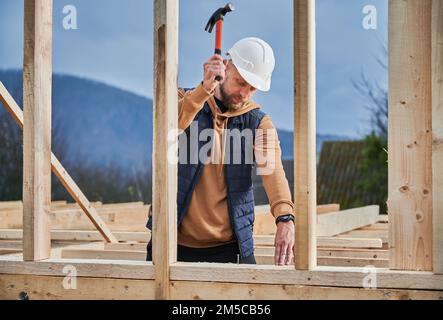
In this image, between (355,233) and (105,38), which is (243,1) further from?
(355,233)

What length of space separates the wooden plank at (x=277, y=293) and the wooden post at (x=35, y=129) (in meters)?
0.82

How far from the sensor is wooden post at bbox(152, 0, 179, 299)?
3289mm

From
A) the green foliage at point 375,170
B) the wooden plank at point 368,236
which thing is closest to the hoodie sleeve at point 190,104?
the wooden plank at point 368,236

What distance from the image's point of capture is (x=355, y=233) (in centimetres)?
687

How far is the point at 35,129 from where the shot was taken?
3.46 m

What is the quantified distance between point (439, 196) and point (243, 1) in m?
14.5

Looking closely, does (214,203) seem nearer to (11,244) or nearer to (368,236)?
(11,244)

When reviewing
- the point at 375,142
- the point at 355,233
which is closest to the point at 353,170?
the point at 375,142

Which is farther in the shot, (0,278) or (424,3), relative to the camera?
(0,278)

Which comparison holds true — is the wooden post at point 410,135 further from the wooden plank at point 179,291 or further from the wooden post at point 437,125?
the wooden plank at point 179,291

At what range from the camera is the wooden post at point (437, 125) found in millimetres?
2881

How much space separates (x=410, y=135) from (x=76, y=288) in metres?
1.88

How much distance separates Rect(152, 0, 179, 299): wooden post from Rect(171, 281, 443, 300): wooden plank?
0.41 feet

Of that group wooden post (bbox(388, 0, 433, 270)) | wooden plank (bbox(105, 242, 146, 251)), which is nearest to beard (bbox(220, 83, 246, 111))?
wooden post (bbox(388, 0, 433, 270))
